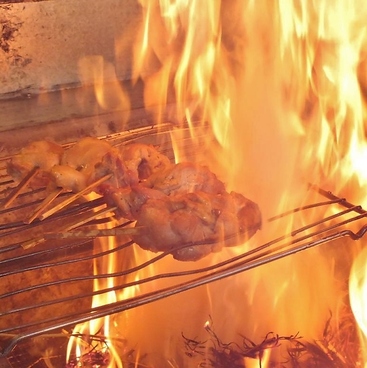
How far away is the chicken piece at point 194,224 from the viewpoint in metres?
2.57

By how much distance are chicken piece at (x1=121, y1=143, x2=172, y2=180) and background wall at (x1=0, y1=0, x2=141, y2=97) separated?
5.65ft

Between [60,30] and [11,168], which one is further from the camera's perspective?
[60,30]

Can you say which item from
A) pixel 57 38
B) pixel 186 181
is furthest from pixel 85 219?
pixel 57 38

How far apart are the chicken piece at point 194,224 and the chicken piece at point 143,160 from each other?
46cm

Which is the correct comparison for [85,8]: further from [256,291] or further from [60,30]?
[256,291]

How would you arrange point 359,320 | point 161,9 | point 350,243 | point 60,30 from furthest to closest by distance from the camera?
point 161,9 → point 60,30 → point 350,243 → point 359,320

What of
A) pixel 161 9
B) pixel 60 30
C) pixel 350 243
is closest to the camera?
pixel 350 243

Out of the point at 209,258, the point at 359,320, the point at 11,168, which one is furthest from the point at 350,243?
the point at 11,168

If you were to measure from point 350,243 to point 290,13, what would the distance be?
1.68 metres

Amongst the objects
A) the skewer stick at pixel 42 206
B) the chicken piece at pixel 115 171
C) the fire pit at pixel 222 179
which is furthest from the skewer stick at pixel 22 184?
the chicken piece at pixel 115 171

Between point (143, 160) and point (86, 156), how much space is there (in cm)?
31

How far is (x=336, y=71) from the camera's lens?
3988 mm

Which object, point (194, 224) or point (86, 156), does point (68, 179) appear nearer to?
point (86, 156)

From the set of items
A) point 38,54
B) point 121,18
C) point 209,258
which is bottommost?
point 209,258
